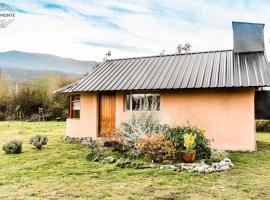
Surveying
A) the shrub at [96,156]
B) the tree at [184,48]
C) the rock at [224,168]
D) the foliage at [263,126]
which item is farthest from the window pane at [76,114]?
the tree at [184,48]

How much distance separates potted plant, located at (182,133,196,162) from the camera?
10633 millimetres

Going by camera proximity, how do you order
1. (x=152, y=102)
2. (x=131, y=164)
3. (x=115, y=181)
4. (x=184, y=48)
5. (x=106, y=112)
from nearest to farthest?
1. (x=115, y=181)
2. (x=131, y=164)
3. (x=152, y=102)
4. (x=106, y=112)
5. (x=184, y=48)

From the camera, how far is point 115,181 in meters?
8.56

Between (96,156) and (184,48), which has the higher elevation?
(184,48)

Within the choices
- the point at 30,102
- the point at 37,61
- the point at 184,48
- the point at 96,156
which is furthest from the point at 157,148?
the point at 37,61

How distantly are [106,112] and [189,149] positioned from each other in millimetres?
7187

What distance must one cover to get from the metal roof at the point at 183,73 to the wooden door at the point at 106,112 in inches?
32.2

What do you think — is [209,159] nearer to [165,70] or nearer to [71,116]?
[165,70]

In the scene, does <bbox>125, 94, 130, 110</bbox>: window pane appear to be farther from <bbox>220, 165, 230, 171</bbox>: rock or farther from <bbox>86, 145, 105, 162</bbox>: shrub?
<bbox>220, 165, 230, 171</bbox>: rock

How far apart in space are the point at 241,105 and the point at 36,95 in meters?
23.2

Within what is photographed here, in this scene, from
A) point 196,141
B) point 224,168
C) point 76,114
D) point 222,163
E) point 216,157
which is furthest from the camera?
point 76,114

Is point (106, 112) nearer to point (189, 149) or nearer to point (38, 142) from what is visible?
point (38, 142)

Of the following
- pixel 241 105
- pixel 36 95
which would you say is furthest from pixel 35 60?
pixel 241 105

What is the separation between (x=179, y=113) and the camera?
601 inches
